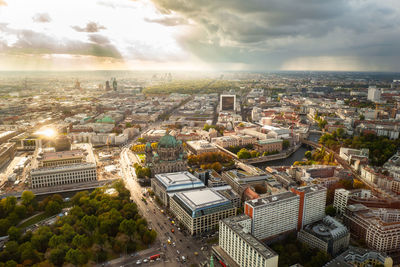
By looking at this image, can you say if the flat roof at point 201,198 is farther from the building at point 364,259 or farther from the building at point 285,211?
the building at point 364,259

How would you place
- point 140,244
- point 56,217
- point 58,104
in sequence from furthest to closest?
1. point 58,104
2. point 56,217
3. point 140,244

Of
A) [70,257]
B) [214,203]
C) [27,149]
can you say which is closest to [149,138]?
[27,149]

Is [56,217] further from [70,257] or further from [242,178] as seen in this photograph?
[242,178]

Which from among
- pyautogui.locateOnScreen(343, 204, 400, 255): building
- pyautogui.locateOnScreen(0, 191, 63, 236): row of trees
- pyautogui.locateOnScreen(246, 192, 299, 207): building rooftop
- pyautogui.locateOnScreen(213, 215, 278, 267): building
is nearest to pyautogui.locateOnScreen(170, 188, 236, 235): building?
pyautogui.locateOnScreen(213, 215, 278, 267): building

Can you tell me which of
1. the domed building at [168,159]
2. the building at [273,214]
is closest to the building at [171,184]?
the domed building at [168,159]

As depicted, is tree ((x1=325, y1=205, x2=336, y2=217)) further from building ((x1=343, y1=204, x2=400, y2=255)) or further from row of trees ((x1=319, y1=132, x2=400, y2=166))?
row of trees ((x1=319, y1=132, x2=400, y2=166))
